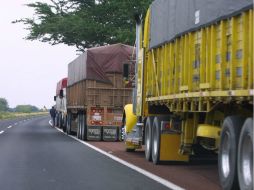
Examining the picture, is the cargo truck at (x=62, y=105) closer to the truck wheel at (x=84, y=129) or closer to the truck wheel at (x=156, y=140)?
the truck wheel at (x=84, y=129)

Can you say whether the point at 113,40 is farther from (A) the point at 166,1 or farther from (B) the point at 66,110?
(A) the point at 166,1

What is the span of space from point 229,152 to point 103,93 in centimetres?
1736

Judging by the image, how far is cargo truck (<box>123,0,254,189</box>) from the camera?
9.78 meters

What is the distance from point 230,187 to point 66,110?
87.2 feet

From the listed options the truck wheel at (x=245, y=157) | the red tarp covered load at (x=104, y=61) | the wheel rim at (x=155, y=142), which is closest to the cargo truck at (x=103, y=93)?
the red tarp covered load at (x=104, y=61)

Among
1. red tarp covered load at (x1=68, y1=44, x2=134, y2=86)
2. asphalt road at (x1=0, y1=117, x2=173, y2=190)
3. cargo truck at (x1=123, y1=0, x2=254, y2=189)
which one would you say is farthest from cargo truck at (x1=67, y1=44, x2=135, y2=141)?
asphalt road at (x1=0, y1=117, x2=173, y2=190)

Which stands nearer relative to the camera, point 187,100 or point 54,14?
point 187,100

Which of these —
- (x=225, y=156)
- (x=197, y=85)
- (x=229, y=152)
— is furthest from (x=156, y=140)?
(x=229, y=152)

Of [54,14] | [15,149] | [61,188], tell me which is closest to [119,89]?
[15,149]

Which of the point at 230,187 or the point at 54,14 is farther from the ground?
the point at 54,14

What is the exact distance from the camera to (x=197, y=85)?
12281mm

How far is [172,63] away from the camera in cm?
1446

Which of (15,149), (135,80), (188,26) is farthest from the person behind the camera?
(15,149)

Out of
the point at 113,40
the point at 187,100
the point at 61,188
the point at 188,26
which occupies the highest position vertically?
the point at 113,40
